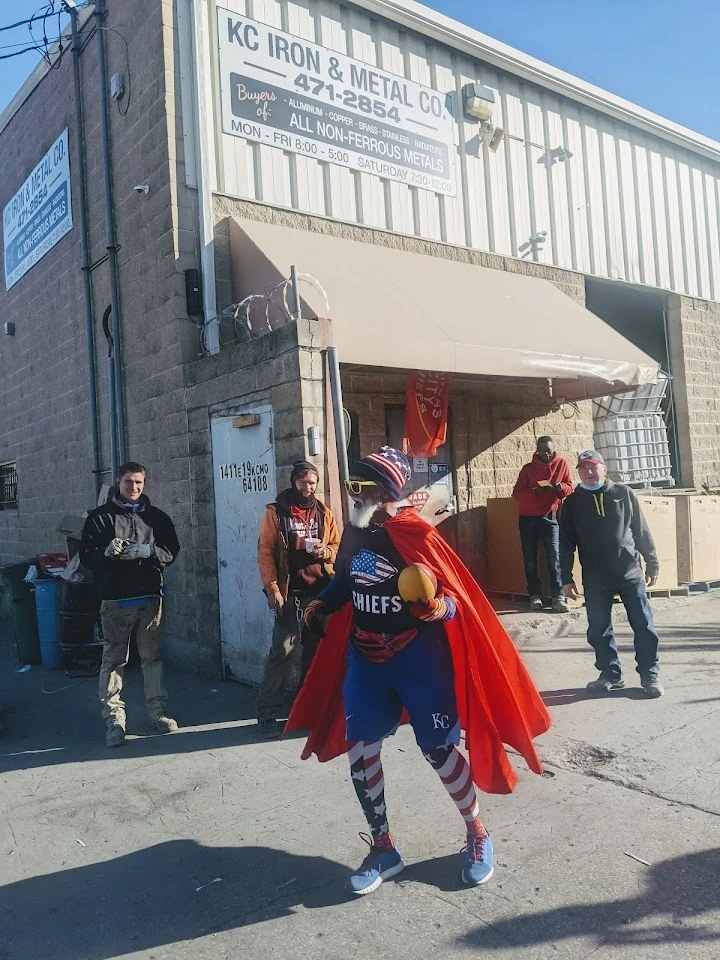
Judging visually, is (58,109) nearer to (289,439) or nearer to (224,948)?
(289,439)

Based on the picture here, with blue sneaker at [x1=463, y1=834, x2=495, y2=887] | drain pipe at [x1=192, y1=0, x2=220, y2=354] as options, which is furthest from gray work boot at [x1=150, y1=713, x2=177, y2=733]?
drain pipe at [x1=192, y1=0, x2=220, y2=354]

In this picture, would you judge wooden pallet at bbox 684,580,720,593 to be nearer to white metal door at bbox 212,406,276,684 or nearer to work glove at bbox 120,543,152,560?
white metal door at bbox 212,406,276,684

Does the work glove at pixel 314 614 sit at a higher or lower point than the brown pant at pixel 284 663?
higher

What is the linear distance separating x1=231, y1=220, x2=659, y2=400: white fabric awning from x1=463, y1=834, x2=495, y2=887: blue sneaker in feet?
13.1

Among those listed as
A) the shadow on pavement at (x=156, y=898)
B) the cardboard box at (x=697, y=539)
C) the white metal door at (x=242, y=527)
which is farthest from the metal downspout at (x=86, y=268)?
the cardboard box at (x=697, y=539)

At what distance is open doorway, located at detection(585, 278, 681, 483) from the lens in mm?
12164

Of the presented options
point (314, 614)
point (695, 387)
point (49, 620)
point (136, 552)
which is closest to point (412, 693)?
point (314, 614)

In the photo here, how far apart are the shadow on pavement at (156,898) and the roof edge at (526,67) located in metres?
8.82

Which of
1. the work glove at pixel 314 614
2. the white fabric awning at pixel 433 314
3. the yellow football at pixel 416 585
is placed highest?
the white fabric awning at pixel 433 314

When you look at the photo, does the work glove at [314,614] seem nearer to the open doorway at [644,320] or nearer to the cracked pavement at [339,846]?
the cracked pavement at [339,846]

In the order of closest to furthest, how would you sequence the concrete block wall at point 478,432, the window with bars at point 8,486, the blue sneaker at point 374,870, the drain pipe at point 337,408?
the blue sneaker at point 374,870, the drain pipe at point 337,408, the concrete block wall at point 478,432, the window with bars at point 8,486

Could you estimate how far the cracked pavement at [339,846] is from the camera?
3010mm

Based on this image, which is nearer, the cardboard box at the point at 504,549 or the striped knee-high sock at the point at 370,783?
the striped knee-high sock at the point at 370,783

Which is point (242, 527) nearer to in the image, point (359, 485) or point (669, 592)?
point (359, 485)
